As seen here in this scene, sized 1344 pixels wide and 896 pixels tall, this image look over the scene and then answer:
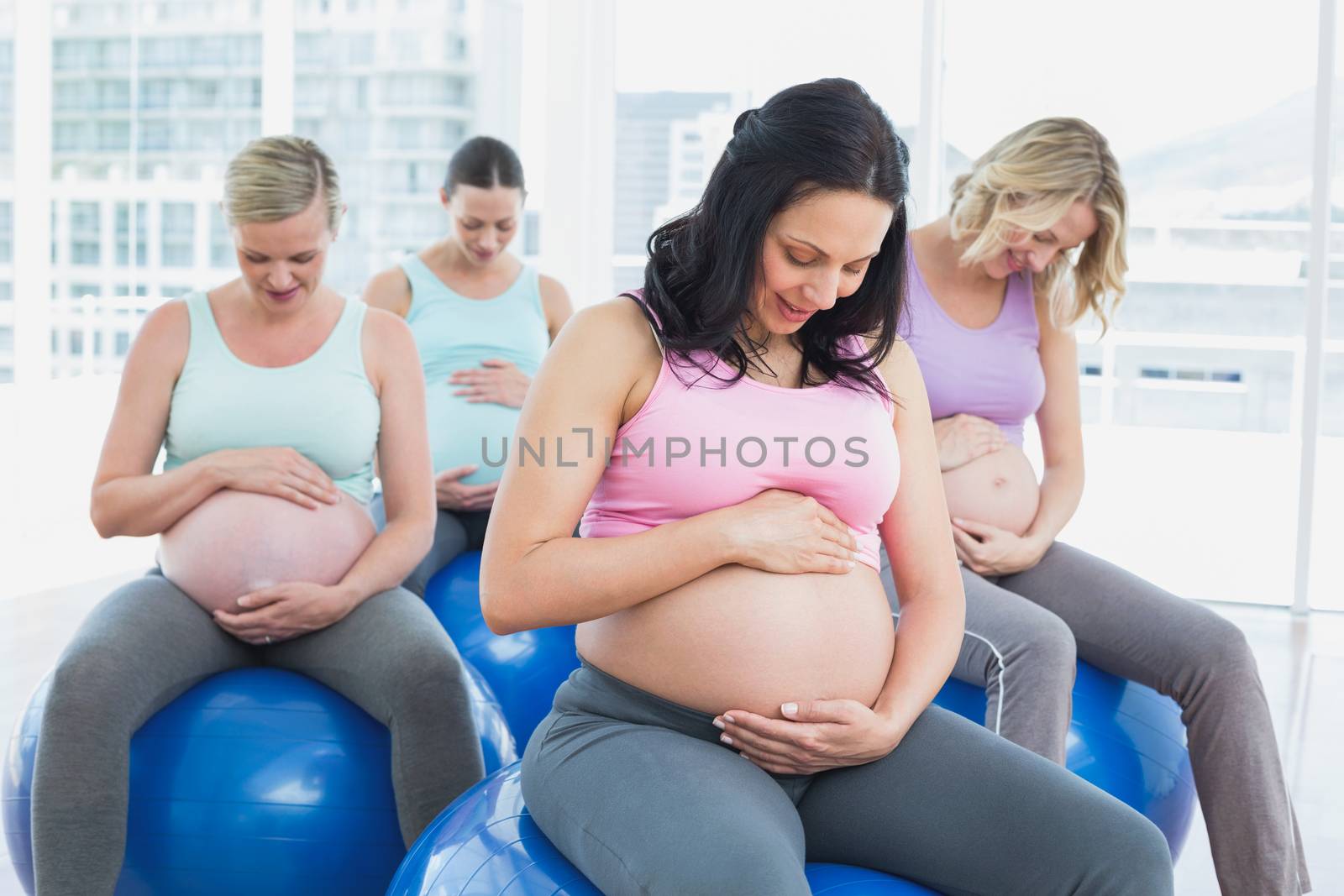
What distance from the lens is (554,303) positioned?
3020mm

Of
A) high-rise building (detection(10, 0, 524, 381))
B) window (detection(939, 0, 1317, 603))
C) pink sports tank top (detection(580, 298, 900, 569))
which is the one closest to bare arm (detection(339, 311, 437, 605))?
pink sports tank top (detection(580, 298, 900, 569))

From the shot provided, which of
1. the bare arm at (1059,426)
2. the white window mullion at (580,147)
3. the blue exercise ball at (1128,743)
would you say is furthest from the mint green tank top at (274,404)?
the white window mullion at (580,147)

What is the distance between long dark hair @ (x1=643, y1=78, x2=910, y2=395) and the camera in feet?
4.26

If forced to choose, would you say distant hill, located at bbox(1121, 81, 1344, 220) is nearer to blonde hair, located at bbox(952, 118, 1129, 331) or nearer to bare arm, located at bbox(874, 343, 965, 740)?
blonde hair, located at bbox(952, 118, 1129, 331)

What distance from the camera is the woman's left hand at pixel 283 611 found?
5.80ft

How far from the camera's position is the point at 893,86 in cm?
442

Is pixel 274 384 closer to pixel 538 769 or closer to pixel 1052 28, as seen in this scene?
pixel 538 769

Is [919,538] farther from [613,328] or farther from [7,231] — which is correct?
[7,231]

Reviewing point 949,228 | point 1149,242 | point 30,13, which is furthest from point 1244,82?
point 30,13

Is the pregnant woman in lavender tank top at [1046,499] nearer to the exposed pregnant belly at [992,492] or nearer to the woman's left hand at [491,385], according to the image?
the exposed pregnant belly at [992,492]

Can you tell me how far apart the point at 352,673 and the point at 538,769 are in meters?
0.54

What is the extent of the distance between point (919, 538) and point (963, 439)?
23.2 inches

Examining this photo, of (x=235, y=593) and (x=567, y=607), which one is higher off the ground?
(x=567, y=607)

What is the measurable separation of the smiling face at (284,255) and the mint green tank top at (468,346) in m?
0.68
